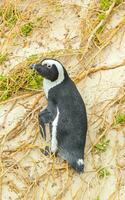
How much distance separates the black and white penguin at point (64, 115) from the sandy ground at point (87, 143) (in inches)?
3.0

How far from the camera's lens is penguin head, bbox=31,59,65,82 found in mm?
2615

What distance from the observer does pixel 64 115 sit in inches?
102

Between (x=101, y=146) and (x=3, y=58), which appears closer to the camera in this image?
(x=101, y=146)

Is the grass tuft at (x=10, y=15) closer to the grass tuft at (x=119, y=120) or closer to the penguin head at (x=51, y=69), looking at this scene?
the penguin head at (x=51, y=69)

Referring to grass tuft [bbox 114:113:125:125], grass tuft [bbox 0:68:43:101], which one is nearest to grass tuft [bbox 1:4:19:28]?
grass tuft [bbox 0:68:43:101]

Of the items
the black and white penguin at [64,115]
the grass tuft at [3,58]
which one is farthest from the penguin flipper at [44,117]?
the grass tuft at [3,58]

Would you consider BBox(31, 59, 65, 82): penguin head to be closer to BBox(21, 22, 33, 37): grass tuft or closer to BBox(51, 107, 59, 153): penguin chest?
BBox(51, 107, 59, 153): penguin chest

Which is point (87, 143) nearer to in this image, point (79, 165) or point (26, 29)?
point (79, 165)

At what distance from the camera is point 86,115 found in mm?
2660

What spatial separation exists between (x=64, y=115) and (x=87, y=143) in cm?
21

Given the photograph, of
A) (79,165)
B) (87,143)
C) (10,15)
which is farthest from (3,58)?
(79,165)

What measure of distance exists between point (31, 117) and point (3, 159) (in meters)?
0.25

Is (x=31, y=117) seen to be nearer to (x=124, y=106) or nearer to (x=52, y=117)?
(x=52, y=117)

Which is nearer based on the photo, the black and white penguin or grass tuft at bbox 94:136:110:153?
the black and white penguin
